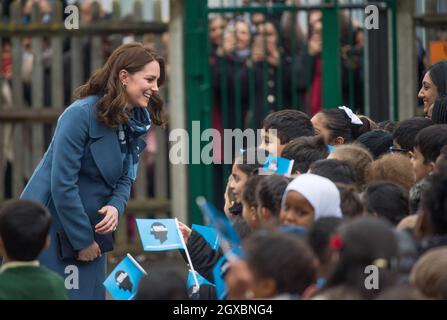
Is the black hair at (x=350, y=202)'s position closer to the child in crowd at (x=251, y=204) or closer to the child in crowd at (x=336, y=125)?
the child in crowd at (x=251, y=204)

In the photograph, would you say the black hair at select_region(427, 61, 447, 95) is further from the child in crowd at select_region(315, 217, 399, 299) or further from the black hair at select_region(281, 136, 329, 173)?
the child in crowd at select_region(315, 217, 399, 299)

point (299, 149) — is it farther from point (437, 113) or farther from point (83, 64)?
point (83, 64)

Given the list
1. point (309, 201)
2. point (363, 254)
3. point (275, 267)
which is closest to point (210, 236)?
point (309, 201)

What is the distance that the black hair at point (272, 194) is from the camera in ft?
18.6

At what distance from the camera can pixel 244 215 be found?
5863 mm

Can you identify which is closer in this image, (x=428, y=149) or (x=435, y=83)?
(x=428, y=149)

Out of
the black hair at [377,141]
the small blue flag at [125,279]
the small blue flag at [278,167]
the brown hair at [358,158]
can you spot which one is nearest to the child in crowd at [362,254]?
the small blue flag at [125,279]

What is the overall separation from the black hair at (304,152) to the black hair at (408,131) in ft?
1.53

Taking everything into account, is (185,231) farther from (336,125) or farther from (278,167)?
(336,125)

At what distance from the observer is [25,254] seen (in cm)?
491

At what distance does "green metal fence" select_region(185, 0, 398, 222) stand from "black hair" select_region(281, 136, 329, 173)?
3488mm

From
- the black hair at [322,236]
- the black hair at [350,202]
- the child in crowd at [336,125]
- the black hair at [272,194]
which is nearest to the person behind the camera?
the black hair at [322,236]

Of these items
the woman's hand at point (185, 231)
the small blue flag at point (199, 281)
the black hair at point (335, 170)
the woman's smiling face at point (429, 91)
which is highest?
the woman's smiling face at point (429, 91)

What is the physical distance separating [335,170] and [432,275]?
1521mm
